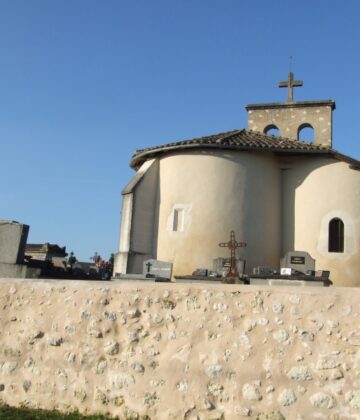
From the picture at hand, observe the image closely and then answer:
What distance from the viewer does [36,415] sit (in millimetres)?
4656

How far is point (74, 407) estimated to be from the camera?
4746 millimetres

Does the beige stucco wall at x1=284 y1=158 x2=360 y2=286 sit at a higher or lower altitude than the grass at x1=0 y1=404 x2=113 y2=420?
higher

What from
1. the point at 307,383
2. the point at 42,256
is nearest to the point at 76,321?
the point at 307,383

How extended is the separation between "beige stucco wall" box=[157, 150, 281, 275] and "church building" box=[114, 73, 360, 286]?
3 cm

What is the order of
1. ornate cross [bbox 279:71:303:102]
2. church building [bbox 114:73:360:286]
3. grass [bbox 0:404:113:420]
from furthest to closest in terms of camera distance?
ornate cross [bbox 279:71:303:102], church building [bbox 114:73:360:286], grass [bbox 0:404:113:420]

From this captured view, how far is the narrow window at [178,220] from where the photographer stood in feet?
53.7

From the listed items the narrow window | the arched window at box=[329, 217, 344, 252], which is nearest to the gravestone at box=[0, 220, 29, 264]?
the narrow window

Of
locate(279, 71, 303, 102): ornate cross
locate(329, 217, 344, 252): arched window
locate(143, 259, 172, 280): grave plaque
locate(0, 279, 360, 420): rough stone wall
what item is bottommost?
locate(0, 279, 360, 420): rough stone wall

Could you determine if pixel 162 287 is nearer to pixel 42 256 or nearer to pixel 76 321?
pixel 76 321

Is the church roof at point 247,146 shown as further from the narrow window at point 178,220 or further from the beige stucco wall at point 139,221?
the narrow window at point 178,220

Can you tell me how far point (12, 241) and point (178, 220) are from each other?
8.32 meters

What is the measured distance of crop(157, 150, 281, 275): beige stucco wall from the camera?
15.9m

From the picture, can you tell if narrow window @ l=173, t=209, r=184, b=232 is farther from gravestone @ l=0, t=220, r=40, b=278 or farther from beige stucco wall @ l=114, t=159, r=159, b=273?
gravestone @ l=0, t=220, r=40, b=278

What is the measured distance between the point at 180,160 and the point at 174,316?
12379 mm
